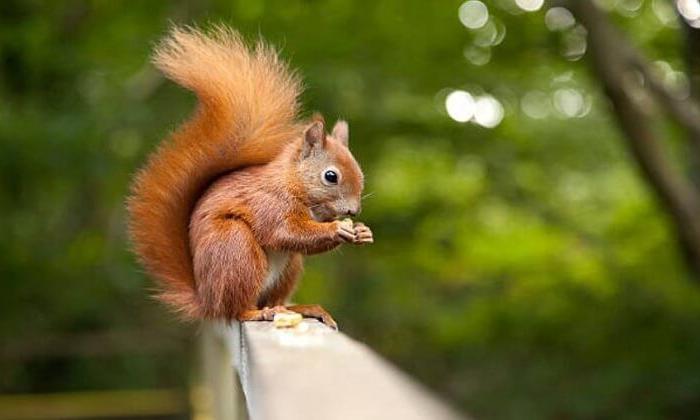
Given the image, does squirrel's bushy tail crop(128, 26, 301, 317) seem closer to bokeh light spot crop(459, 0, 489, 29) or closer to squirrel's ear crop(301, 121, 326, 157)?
squirrel's ear crop(301, 121, 326, 157)

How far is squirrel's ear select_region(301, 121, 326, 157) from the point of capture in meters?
1.83

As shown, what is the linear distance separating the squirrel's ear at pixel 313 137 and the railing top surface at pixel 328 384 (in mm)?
439

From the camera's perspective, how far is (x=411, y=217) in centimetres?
839

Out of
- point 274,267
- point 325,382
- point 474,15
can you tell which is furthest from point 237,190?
point 474,15

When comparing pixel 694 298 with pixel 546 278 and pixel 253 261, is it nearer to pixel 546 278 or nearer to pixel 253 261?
pixel 546 278

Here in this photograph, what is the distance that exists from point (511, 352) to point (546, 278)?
1.93 ft

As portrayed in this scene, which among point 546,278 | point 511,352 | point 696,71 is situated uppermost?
point 696,71

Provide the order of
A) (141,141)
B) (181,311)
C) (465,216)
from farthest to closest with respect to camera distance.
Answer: (465,216) < (141,141) < (181,311)

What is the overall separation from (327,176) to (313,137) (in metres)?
0.07

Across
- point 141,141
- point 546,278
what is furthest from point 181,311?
point 546,278

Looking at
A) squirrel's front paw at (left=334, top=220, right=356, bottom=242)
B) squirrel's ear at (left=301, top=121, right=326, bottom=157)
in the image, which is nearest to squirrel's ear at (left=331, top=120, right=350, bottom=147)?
squirrel's ear at (left=301, top=121, right=326, bottom=157)

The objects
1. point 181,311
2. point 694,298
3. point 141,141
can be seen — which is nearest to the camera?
point 181,311

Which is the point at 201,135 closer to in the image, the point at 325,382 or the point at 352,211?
the point at 352,211

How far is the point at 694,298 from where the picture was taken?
24.8 ft
